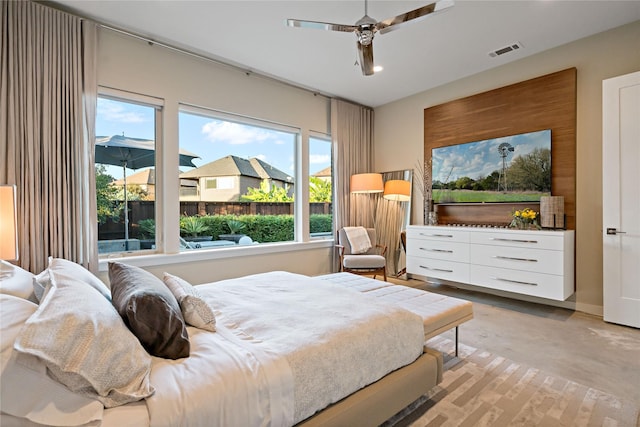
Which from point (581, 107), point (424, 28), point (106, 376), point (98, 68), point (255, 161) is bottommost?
point (106, 376)

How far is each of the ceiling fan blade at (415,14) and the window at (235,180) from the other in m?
2.39

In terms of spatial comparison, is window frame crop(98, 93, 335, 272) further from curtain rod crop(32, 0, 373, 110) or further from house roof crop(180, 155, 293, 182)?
curtain rod crop(32, 0, 373, 110)

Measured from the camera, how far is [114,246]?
10.8 feet

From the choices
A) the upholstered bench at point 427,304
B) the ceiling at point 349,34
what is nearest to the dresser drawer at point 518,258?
the upholstered bench at point 427,304

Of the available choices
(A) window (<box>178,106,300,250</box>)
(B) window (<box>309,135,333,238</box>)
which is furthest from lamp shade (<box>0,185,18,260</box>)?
(B) window (<box>309,135,333,238</box>)

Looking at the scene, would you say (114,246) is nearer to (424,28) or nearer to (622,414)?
(424,28)

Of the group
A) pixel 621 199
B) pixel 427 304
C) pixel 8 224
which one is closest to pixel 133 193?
pixel 8 224

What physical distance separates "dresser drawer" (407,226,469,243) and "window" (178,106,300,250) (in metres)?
1.76

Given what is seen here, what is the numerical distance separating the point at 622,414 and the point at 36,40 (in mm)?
4827

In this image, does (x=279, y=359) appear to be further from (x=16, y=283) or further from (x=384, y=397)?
(x=16, y=283)

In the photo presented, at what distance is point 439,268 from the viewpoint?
4.18m

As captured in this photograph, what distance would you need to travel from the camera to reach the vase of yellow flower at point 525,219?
3.63 meters

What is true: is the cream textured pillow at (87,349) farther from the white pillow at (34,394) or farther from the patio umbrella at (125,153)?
the patio umbrella at (125,153)

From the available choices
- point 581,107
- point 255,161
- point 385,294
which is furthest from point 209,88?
point 581,107
